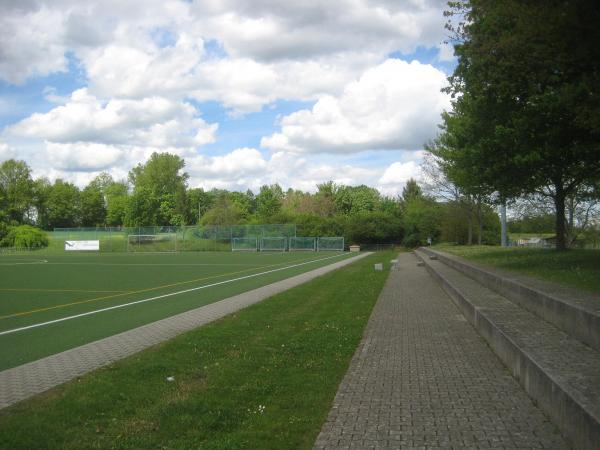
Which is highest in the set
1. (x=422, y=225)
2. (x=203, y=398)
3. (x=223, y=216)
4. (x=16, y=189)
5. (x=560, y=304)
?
(x=16, y=189)

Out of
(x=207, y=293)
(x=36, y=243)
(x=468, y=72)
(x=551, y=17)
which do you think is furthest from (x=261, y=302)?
(x=36, y=243)

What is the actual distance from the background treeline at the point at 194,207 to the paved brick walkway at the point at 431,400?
60.1m

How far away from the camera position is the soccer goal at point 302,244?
A: 74688mm

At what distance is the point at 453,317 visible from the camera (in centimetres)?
1306

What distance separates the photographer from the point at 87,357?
29.0 ft

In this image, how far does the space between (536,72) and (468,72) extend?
3589mm

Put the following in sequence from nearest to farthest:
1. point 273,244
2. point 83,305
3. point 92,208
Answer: point 83,305 < point 273,244 < point 92,208

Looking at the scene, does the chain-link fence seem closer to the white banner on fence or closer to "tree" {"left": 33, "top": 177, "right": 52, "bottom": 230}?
the white banner on fence

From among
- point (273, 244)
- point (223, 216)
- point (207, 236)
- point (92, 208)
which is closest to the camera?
point (273, 244)

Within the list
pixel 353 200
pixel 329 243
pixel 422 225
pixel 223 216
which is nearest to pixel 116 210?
pixel 223 216

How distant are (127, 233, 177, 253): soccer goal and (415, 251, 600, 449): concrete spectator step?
70.0m

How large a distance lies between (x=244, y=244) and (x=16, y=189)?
57.3m

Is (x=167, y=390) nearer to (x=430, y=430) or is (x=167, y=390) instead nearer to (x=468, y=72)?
(x=430, y=430)

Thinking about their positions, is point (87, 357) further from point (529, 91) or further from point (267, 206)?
point (267, 206)
